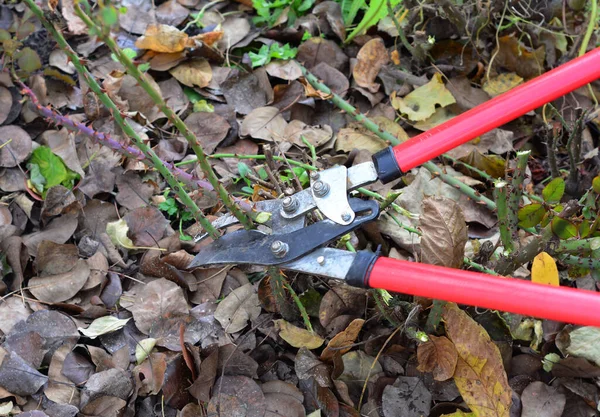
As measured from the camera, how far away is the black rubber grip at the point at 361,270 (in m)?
1.28

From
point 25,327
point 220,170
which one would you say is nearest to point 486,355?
point 220,170

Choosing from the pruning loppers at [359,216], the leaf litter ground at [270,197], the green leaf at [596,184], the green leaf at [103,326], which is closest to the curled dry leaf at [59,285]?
the leaf litter ground at [270,197]

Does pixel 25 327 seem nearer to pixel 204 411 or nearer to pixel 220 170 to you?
pixel 204 411

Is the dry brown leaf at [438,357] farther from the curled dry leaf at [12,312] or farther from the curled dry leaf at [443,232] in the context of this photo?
the curled dry leaf at [12,312]

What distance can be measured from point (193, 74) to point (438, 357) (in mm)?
1283

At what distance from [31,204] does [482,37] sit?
1.65 metres

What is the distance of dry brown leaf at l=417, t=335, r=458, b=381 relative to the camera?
5.01 feet

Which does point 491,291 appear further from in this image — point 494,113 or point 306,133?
point 306,133

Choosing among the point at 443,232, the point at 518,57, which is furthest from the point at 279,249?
the point at 518,57

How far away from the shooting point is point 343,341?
160 cm

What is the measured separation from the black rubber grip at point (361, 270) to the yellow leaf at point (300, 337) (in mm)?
408

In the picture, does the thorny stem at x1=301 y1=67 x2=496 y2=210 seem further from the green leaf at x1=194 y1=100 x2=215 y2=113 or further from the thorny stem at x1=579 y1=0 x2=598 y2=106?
the thorny stem at x1=579 y1=0 x2=598 y2=106

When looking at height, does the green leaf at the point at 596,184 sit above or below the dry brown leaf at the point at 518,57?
above

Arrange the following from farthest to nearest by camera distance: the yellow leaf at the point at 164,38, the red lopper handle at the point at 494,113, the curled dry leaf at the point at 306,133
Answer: the yellow leaf at the point at 164,38
the curled dry leaf at the point at 306,133
the red lopper handle at the point at 494,113
